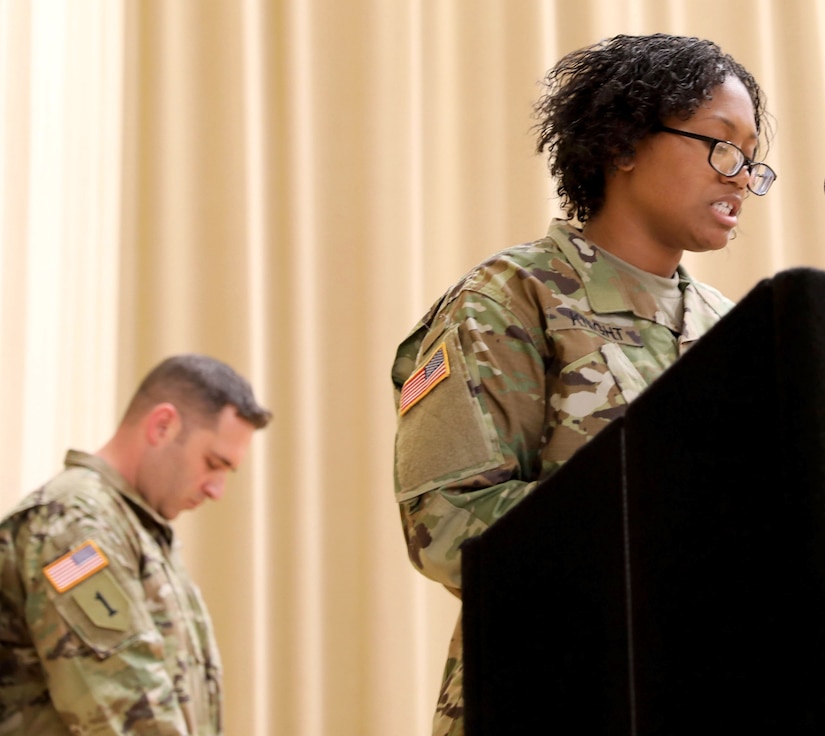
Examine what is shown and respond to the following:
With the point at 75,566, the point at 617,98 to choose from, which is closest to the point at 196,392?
the point at 75,566

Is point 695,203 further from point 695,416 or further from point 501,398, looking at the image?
point 695,416

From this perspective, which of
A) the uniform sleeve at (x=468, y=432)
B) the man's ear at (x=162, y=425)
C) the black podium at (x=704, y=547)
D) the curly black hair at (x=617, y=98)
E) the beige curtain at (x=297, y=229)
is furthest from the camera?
the beige curtain at (x=297, y=229)

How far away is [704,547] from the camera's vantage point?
1.78 feet

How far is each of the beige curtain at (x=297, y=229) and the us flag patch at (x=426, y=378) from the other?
1.75 metres

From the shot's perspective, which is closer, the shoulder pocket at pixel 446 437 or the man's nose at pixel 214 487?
the shoulder pocket at pixel 446 437

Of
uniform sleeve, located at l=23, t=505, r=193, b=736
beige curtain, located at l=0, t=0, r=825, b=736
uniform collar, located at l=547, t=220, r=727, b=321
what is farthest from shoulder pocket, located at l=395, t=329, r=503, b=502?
beige curtain, located at l=0, t=0, r=825, b=736

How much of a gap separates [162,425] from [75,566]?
1.53 feet

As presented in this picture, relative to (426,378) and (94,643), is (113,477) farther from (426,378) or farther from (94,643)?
(426,378)

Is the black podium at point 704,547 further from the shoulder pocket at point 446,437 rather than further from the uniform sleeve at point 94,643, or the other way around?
the uniform sleeve at point 94,643

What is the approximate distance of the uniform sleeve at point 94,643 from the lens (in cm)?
193

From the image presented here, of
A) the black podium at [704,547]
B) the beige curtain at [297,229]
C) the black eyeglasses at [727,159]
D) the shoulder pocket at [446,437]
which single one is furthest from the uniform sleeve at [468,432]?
the beige curtain at [297,229]

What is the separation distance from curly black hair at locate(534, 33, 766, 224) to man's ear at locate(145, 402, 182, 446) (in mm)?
1099

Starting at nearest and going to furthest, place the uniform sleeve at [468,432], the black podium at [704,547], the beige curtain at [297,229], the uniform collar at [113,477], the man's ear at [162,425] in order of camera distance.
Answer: the black podium at [704,547], the uniform sleeve at [468,432], the uniform collar at [113,477], the man's ear at [162,425], the beige curtain at [297,229]

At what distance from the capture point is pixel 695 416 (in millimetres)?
551
